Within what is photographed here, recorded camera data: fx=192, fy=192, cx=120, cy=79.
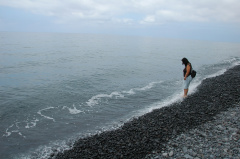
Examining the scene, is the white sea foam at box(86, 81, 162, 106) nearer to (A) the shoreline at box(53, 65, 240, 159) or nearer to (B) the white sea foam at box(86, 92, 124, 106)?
(B) the white sea foam at box(86, 92, 124, 106)

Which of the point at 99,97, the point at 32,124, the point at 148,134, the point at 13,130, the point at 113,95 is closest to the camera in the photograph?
the point at 148,134

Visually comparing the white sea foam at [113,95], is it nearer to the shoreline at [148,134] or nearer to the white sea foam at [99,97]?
the white sea foam at [99,97]

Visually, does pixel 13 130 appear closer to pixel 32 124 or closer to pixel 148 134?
pixel 32 124

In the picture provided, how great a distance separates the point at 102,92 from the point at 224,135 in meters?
13.9

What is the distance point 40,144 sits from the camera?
420 inches

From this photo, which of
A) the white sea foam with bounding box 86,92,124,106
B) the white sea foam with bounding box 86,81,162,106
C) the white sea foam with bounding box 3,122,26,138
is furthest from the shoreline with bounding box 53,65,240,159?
the white sea foam with bounding box 86,81,162,106

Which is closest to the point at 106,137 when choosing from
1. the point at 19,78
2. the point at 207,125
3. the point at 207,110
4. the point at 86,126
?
the point at 86,126

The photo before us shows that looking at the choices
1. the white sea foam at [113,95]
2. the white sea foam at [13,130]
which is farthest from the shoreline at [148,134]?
the white sea foam at [113,95]

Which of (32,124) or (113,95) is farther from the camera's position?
(113,95)

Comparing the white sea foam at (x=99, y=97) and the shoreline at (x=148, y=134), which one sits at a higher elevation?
the shoreline at (x=148, y=134)

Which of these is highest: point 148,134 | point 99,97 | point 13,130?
point 148,134

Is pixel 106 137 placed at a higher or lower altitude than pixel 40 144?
higher

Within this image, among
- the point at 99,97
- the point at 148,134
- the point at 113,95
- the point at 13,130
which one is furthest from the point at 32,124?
the point at 113,95

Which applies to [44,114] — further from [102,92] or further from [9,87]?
[9,87]
